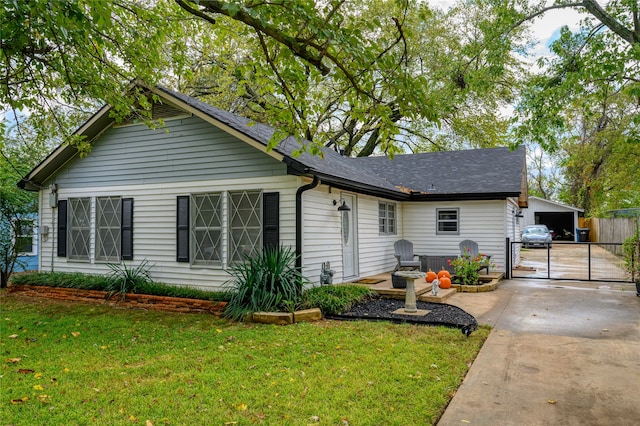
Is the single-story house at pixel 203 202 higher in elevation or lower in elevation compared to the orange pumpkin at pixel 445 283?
higher

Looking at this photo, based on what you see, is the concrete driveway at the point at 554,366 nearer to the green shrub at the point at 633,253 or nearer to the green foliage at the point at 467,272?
the green shrub at the point at 633,253

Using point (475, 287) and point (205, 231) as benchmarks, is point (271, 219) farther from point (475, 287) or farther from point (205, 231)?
point (475, 287)

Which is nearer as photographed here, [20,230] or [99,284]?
[99,284]

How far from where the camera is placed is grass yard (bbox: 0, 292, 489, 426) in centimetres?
340

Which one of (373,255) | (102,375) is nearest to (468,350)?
(102,375)

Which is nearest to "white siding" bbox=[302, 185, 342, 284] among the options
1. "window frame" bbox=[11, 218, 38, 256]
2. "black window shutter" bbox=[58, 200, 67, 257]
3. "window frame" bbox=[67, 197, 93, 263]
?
"window frame" bbox=[67, 197, 93, 263]

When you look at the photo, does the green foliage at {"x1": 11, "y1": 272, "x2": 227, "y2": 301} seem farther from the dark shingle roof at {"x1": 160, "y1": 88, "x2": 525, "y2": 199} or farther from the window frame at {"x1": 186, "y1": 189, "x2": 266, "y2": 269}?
the dark shingle roof at {"x1": 160, "y1": 88, "x2": 525, "y2": 199}

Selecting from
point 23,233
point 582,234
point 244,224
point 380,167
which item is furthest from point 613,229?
point 23,233

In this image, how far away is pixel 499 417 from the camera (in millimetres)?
3367

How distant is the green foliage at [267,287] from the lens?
23.1ft

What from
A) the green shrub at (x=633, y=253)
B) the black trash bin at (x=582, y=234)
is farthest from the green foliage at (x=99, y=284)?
the black trash bin at (x=582, y=234)

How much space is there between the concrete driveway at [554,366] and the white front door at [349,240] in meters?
2.48

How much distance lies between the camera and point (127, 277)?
8.92 meters

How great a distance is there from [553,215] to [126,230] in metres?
34.7
